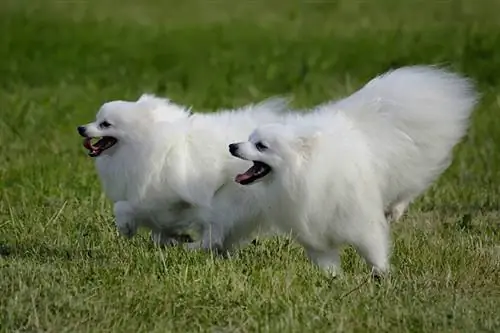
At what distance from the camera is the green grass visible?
636cm

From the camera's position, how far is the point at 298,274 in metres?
7.30

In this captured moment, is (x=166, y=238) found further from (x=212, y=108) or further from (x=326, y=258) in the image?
(x=212, y=108)

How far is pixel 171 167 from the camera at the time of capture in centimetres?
837

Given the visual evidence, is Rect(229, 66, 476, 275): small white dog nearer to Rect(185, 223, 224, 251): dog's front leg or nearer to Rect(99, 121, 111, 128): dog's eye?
Rect(185, 223, 224, 251): dog's front leg

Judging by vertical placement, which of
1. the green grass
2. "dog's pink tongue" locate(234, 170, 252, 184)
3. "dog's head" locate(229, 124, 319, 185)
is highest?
"dog's head" locate(229, 124, 319, 185)

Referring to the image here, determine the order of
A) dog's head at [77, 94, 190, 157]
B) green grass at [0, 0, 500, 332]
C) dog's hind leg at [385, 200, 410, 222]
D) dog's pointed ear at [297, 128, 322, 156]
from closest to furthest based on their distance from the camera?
green grass at [0, 0, 500, 332]
dog's pointed ear at [297, 128, 322, 156]
dog's head at [77, 94, 190, 157]
dog's hind leg at [385, 200, 410, 222]

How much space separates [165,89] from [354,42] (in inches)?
169

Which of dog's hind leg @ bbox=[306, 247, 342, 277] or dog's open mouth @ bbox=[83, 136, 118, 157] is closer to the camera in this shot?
dog's hind leg @ bbox=[306, 247, 342, 277]

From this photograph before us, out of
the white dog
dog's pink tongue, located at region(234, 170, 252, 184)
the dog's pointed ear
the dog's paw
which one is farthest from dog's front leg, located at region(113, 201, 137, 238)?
the dog's pointed ear

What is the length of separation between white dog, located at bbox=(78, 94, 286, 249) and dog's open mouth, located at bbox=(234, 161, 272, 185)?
569 millimetres

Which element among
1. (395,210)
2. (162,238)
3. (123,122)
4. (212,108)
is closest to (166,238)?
(162,238)

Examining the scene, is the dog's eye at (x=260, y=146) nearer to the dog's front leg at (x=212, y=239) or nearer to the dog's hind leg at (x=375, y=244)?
the dog's hind leg at (x=375, y=244)

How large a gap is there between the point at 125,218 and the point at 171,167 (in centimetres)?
48

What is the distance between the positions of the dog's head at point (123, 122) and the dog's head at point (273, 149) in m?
1.09
